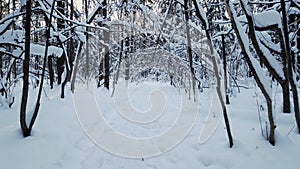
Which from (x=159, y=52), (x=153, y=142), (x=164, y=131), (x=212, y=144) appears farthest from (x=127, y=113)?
(x=159, y=52)

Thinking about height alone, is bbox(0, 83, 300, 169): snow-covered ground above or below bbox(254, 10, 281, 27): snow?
below

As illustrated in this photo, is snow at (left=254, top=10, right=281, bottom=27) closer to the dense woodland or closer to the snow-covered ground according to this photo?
the dense woodland

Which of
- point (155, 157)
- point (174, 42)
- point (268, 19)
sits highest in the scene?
point (174, 42)

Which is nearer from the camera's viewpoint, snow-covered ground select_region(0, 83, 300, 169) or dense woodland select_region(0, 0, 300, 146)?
snow-covered ground select_region(0, 83, 300, 169)

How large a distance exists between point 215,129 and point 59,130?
239 centimetres

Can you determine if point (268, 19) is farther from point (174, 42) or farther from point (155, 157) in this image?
point (174, 42)

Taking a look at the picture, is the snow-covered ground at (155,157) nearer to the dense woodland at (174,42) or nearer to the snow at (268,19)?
the dense woodland at (174,42)

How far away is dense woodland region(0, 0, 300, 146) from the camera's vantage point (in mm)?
3340

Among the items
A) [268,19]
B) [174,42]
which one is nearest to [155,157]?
[268,19]

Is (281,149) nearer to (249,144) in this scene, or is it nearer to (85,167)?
(249,144)

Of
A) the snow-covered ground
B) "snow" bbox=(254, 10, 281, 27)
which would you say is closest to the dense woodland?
"snow" bbox=(254, 10, 281, 27)

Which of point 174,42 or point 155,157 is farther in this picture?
point 174,42

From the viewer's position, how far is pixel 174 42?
10766mm

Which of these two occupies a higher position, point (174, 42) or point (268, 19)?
point (174, 42)
